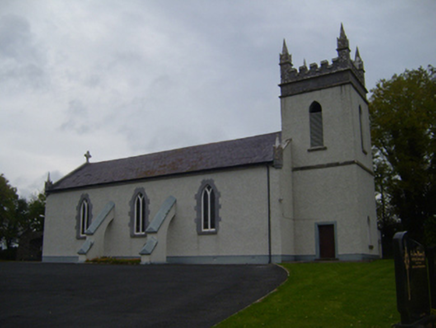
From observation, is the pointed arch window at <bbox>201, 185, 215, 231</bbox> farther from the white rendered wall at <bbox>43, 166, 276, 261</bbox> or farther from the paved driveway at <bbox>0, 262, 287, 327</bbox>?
the paved driveway at <bbox>0, 262, 287, 327</bbox>

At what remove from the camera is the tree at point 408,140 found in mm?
34281

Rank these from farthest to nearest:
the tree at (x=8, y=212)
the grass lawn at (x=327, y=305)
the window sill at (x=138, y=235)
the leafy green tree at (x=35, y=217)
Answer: the leafy green tree at (x=35, y=217) < the tree at (x=8, y=212) < the window sill at (x=138, y=235) < the grass lawn at (x=327, y=305)

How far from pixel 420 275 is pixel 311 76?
65.2 feet

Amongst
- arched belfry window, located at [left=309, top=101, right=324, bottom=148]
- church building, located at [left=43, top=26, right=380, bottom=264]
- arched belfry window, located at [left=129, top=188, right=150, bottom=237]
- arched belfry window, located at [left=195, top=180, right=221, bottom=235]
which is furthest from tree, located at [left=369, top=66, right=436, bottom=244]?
arched belfry window, located at [left=129, top=188, right=150, bottom=237]

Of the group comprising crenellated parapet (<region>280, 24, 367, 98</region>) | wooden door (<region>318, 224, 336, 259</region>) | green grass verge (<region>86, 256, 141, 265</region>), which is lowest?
green grass verge (<region>86, 256, 141, 265</region>)

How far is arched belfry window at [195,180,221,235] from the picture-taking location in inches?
1101

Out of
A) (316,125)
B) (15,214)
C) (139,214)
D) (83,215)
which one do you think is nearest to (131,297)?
(316,125)

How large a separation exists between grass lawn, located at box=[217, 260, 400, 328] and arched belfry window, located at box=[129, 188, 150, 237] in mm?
17035

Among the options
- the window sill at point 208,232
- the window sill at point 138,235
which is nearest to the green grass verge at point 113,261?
the window sill at point 138,235

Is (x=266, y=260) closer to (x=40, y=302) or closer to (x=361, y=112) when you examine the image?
(x=361, y=112)

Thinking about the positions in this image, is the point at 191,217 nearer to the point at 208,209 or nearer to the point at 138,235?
the point at 208,209

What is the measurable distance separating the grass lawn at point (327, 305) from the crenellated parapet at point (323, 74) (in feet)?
48.0

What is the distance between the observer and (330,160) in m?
26.6

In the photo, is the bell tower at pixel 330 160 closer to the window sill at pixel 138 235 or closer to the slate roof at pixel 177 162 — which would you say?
the slate roof at pixel 177 162
